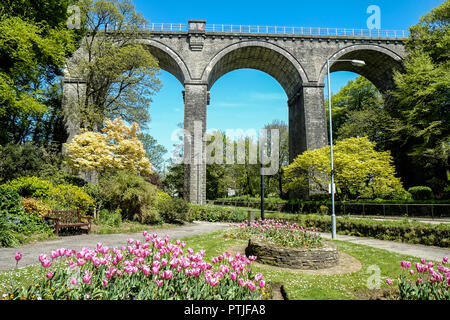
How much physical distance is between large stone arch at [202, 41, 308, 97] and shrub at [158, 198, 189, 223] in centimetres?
1360

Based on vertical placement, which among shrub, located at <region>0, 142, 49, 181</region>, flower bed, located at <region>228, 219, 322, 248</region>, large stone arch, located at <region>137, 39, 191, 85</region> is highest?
large stone arch, located at <region>137, 39, 191, 85</region>

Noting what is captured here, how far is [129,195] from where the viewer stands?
1280 centimetres

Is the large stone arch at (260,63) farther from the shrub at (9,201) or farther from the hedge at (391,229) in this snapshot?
the shrub at (9,201)

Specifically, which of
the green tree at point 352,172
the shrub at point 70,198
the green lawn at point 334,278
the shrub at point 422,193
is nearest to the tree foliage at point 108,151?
the shrub at point 70,198

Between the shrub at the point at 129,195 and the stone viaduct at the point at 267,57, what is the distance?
9197 mm

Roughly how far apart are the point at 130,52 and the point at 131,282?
1882cm

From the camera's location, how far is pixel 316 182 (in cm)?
2158

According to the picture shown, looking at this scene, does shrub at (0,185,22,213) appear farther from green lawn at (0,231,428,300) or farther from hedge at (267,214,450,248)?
hedge at (267,214,450,248)

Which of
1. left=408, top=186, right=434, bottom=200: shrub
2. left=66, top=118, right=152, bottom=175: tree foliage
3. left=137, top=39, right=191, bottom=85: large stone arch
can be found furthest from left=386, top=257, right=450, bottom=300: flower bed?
left=137, top=39, right=191, bottom=85: large stone arch

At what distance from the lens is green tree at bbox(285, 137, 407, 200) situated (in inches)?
764

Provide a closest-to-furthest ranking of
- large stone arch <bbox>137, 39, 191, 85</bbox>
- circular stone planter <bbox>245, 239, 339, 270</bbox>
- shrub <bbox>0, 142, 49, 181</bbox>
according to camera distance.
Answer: circular stone planter <bbox>245, 239, 339, 270</bbox>
shrub <bbox>0, 142, 49, 181</bbox>
large stone arch <bbox>137, 39, 191, 85</bbox>

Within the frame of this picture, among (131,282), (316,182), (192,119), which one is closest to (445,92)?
(316,182)

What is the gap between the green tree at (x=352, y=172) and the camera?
19.4 metres
